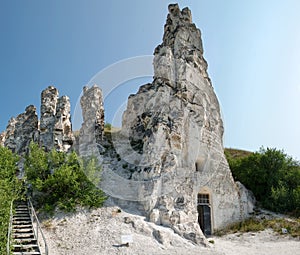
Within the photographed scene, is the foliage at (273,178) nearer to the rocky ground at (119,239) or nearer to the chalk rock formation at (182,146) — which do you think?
the chalk rock formation at (182,146)

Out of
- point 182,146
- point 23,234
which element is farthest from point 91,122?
point 23,234

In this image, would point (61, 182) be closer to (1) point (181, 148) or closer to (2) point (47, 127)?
(1) point (181, 148)

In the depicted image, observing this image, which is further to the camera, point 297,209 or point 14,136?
point 14,136

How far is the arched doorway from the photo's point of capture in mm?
22328

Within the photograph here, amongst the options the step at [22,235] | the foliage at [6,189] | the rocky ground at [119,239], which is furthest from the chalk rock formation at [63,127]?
the step at [22,235]

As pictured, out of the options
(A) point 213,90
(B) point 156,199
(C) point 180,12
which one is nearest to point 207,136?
(A) point 213,90

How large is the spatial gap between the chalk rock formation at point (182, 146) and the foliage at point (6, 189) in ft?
23.9

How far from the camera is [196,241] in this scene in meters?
16.6

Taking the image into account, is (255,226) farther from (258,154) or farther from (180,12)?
(180,12)

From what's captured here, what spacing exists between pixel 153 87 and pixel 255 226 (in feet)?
46.6

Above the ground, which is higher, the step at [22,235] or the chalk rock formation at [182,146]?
the chalk rock formation at [182,146]

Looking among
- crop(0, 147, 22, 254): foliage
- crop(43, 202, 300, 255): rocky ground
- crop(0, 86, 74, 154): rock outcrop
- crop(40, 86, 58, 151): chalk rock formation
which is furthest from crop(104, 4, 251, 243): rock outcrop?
crop(0, 147, 22, 254): foliage

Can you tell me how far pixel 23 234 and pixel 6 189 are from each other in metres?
3.13

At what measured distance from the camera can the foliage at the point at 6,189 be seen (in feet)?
38.7
